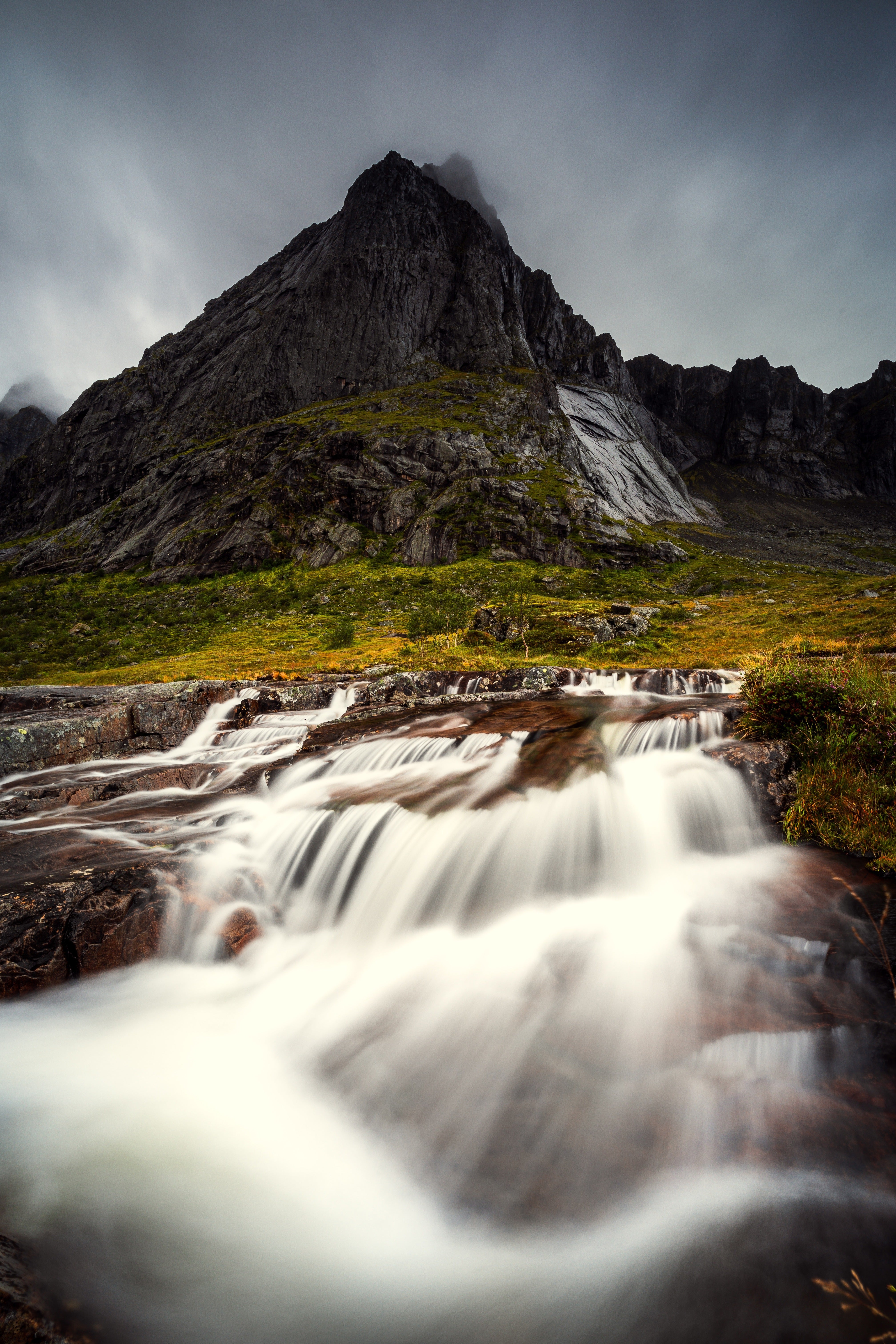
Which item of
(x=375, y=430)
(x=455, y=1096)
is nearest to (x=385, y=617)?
(x=455, y=1096)

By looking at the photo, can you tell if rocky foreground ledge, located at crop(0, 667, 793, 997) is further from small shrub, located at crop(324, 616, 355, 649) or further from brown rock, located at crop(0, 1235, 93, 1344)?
small shrub, located at crop(324, 616, 355, 649)

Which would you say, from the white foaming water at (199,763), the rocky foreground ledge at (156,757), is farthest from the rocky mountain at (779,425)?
the white foaming water at (199,763)

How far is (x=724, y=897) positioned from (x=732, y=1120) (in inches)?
94.3

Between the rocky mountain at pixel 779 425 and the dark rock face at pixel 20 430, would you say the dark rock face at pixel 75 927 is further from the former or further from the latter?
the dark rock face at pixel 20 430

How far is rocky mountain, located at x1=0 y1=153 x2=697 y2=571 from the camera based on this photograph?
58312mm

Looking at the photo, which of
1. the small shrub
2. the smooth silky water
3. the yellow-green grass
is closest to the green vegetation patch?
the smooth silky water

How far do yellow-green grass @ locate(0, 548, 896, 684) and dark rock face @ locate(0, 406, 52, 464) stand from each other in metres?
151

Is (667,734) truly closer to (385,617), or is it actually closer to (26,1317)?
(26,1317)

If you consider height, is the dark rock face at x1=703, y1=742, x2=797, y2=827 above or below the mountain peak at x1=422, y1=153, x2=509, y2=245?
below

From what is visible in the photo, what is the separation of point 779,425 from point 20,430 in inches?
9394

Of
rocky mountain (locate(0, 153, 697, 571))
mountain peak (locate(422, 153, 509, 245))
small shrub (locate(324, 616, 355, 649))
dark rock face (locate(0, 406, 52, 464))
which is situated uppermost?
mountain peak (locate(422, 153, 509, 245))

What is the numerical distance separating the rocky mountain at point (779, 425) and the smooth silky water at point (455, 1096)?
15248 cm

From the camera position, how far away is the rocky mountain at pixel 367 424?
5831 cm

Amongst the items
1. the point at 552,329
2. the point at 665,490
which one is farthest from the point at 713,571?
the point at 552,329
